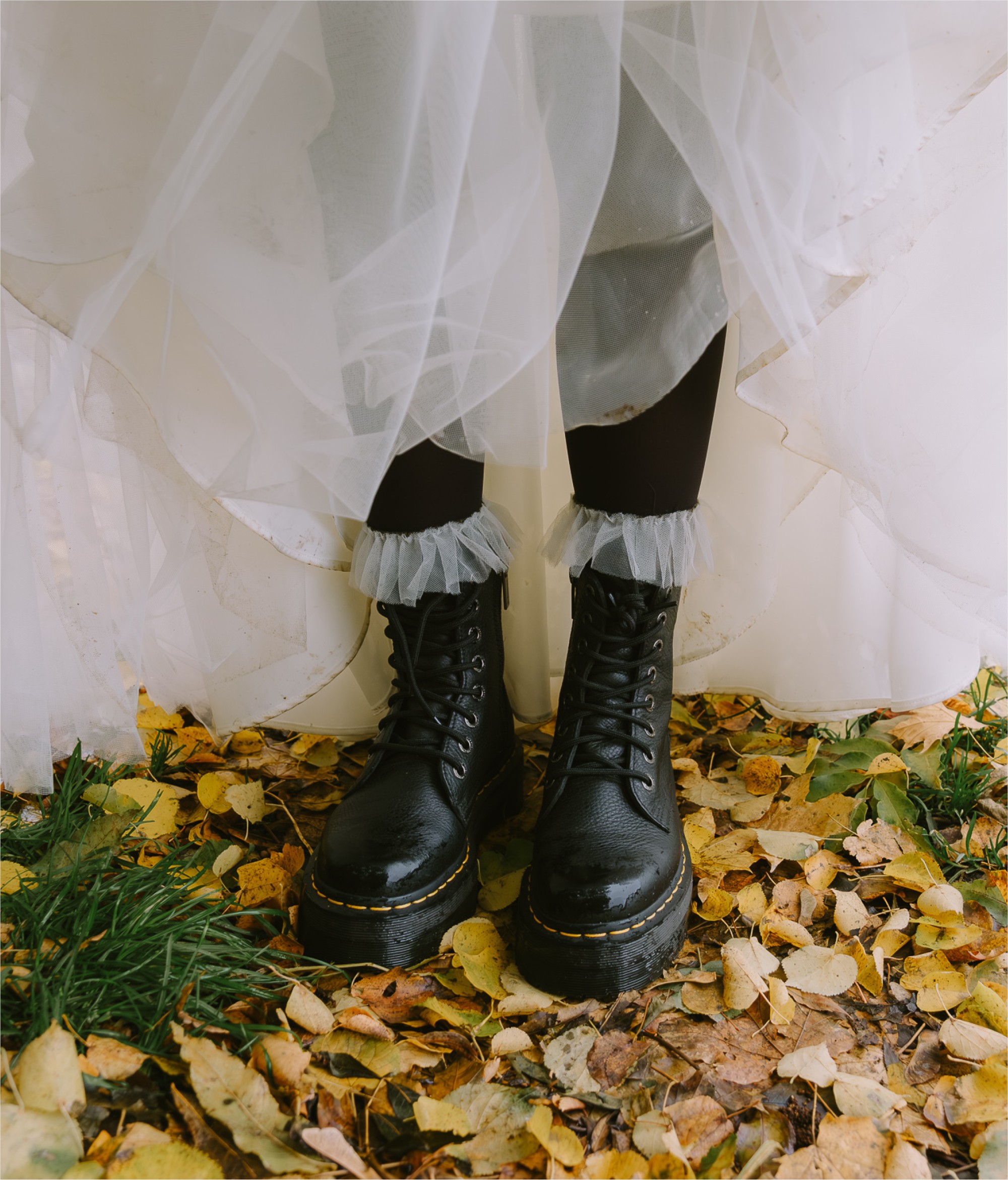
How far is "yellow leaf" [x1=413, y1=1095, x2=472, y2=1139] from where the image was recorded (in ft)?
2.08

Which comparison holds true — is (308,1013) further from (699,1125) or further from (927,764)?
(927,764)

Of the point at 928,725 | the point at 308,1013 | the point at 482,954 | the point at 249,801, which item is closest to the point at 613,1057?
the point at 482,954

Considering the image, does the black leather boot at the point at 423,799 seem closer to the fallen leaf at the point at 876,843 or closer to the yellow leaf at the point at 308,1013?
the yellow leaf at the point at 308,1013

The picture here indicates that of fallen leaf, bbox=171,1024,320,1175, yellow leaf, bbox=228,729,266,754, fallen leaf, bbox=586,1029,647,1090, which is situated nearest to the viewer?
fallen leaf, bbox=171,1024,320,1175

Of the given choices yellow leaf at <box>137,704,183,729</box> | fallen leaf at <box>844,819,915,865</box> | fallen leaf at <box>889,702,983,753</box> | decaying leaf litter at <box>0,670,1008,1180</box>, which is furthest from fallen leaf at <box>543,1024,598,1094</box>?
yellow leaf at <box>137,704,183,729</box>

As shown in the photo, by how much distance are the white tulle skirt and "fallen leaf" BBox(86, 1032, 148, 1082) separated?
0.33 metres

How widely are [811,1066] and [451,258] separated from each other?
0.70 meters

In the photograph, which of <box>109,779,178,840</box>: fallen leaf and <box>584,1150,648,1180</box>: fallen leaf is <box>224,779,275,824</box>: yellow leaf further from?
<box>584,1150,648,1180</box>: fallen leaf

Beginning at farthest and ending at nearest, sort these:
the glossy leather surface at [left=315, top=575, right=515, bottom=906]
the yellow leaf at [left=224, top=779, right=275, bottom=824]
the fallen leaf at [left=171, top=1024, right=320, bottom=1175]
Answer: the yellow leaf at [left=224, top=779, right=275, bottom=824], the glossy leather surface at [left=315, top=575, right=515, bottom=906], the fallen leaf at [left=171, top=1024, right=320, bottom=1175]

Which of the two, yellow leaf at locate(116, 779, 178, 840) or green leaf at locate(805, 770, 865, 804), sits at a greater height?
yellow leaf at locate(116, 779, 178, 840)

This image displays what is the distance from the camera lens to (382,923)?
0.78 metres

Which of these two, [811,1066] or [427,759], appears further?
[427,759]

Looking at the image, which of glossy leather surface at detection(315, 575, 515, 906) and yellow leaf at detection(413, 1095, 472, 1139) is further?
glossy leather surface at detection(315, 575, 515, 906)

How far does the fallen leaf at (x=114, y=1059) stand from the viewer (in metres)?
0.63
